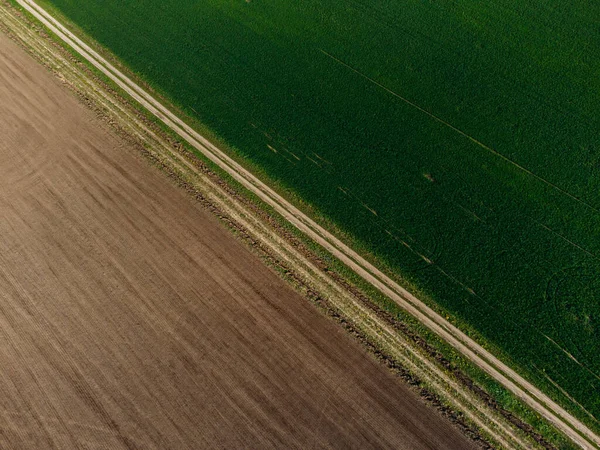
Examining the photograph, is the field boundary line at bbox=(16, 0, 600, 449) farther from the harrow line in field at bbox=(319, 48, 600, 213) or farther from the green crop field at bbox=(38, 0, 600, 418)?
the harrow line in field at bbox=(319, 48, 600, 213)

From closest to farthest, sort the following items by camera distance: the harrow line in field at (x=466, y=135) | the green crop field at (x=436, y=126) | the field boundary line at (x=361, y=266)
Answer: the field boundary line at (x=361, y=266) < the green crop field at (x=436, y=126) < the harrow line in field at (x=466, y=135)

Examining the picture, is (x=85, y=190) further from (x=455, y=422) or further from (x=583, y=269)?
(x=583, y=269)

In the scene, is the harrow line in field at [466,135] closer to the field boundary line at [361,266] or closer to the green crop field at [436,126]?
the green crop field at [436,126]

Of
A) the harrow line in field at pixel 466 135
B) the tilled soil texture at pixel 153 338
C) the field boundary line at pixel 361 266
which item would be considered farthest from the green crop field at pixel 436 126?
the tilled soil texture at pixel 153 338

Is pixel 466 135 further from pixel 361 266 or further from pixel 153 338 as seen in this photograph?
pixel 153 338

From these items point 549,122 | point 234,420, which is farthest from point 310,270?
point 549,122
